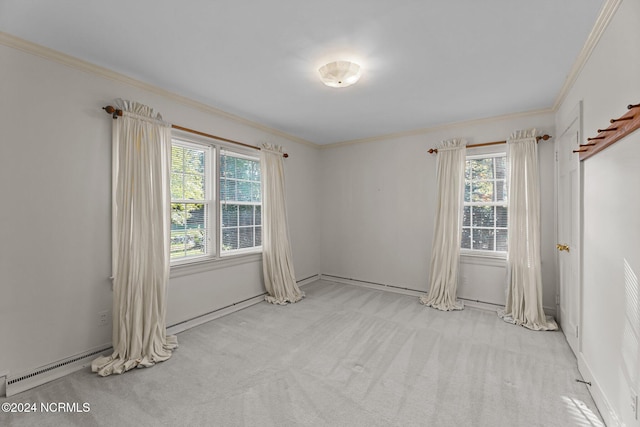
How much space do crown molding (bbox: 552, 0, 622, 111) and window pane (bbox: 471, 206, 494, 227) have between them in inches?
61.7

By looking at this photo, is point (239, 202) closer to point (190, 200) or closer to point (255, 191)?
point (255, 191)

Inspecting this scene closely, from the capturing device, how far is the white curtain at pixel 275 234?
13.4 feet

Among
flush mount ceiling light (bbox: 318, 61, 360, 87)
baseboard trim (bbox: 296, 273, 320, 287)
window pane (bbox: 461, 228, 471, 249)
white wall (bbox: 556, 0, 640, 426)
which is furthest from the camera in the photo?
baseboard trim (bbox: 296, 273, 320, 287)

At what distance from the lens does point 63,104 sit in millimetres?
2283

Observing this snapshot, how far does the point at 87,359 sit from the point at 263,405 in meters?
1.70

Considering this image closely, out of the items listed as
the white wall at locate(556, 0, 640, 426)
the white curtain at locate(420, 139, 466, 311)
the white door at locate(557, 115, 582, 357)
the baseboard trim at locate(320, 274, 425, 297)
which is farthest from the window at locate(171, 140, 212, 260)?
the white door at locate(557, 115, 582, 357)

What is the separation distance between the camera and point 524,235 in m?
3.40

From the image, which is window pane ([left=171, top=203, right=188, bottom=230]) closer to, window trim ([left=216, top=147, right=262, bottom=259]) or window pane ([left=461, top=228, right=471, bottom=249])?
window trim ([left=216, top=147, right=262, bottom=259])

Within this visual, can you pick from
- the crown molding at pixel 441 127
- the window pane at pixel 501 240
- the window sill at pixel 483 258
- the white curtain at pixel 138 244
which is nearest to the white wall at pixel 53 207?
the white curtain at pixel 138 244

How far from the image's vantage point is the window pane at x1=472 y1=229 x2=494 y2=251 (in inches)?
153

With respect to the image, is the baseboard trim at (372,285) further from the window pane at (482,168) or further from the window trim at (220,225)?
the window pane at (482,168)

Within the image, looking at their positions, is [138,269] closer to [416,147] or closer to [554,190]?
[416,147]

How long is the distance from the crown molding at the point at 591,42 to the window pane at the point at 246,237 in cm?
395

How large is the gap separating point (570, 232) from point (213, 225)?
393 centimetres
